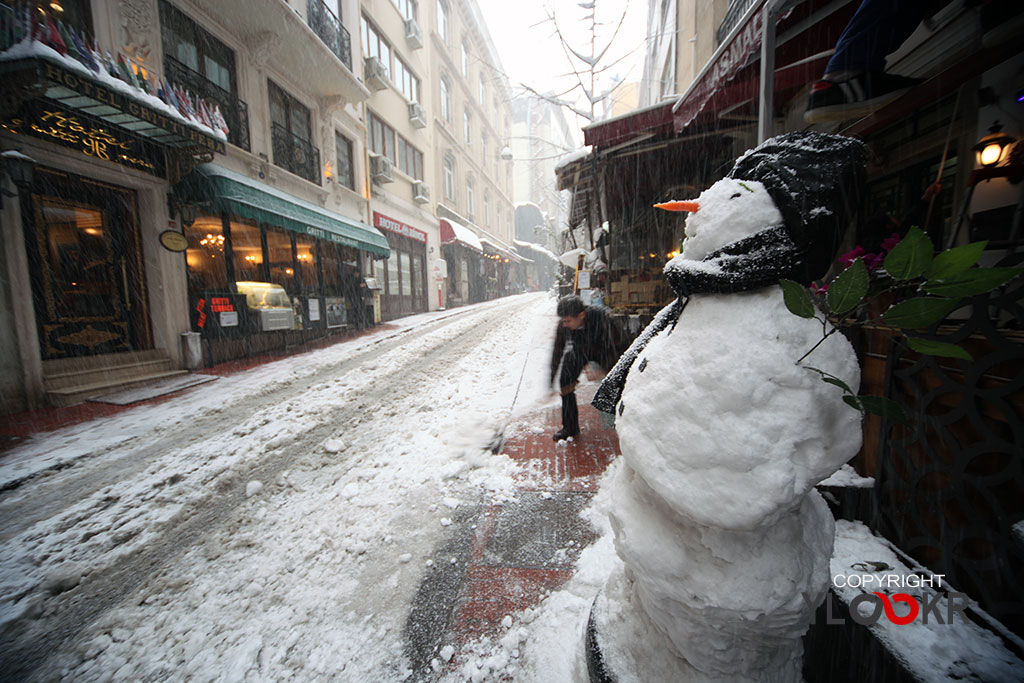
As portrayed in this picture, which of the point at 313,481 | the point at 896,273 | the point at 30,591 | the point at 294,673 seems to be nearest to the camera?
the point at 896,273

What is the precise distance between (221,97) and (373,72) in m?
6.75

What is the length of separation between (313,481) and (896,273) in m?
3.85

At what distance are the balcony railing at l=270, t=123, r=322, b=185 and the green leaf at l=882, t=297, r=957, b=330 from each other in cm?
1207

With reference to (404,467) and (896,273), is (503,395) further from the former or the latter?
(896,273)

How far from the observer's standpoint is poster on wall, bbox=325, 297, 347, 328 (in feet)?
36.0

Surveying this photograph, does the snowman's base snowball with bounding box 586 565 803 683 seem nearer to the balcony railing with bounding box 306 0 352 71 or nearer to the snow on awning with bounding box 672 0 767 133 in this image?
the snow on awning with bounding box 672 0 767 133

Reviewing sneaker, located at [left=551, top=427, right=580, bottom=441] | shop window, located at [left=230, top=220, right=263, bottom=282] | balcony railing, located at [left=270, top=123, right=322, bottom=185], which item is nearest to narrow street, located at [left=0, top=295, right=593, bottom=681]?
sneaker, located at [left=551, top=427, right=580, bottom=441]

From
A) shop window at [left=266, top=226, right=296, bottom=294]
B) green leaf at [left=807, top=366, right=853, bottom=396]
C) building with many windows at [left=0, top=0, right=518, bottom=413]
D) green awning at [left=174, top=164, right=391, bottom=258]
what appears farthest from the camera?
shop window at [left=266, top=226, right=296, bottom=294]

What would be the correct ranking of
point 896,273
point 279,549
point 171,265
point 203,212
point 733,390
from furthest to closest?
point 203,212 → point 171,265 → point 279,549 → point 733,390 → point 896,273

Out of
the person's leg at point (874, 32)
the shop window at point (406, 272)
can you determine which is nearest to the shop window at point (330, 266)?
the shop window at point (406, 272)

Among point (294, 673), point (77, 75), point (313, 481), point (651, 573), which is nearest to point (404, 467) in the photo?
point (313, 481)

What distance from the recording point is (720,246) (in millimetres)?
1109

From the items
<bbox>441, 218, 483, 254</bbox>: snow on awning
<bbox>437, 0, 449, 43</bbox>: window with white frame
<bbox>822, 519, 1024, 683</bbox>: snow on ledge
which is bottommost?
<bbox>822, 519, 1024, 683</bbox>: snow on ledge

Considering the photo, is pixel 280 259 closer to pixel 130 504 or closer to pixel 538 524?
pixel 130 504
